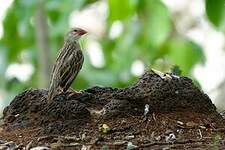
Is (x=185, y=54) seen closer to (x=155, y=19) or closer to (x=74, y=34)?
(x=155, y=19)

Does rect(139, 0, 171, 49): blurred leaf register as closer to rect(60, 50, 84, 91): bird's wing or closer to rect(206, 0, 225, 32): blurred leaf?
rect(206, 0, 225, 32): blurred leaf

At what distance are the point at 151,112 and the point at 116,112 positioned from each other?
0.79 feet

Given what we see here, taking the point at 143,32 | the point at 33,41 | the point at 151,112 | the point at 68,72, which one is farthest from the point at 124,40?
the point at 151,112

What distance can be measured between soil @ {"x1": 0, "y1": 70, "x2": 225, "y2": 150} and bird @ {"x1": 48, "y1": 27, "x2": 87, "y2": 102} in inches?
6.6

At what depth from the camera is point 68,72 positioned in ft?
20.4

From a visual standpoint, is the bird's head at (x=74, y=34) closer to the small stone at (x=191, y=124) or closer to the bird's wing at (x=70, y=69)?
the bird's wing at (x=70, y=69)

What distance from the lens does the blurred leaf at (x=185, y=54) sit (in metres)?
8.79

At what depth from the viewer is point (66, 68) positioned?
6.26 m

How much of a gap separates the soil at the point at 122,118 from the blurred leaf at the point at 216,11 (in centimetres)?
158

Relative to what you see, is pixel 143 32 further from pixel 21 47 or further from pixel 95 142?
pixel 95 142

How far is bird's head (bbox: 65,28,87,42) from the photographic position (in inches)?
274

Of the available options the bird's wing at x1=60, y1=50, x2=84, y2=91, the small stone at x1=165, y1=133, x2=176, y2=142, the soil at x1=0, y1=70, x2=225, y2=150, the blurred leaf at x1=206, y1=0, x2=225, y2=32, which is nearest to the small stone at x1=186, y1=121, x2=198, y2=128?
the soil at x1=0, y1=70, x2=225, y2=150

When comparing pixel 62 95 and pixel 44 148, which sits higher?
pixel 62 95

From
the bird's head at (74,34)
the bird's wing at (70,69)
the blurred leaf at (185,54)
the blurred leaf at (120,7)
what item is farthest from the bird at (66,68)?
the blurred leaf at (185,54)
